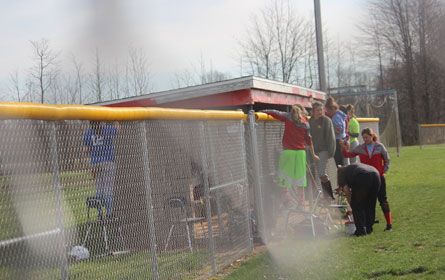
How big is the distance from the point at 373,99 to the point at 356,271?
37.5m

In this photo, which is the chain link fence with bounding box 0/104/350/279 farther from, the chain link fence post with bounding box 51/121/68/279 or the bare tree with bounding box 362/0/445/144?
the bare tree with bounding box 362/0/445/144

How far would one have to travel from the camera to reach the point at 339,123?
30.9 feet

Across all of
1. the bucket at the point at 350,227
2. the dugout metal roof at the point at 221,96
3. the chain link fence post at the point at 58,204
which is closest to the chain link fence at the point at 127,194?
the chain link fence post at the point at 58,204

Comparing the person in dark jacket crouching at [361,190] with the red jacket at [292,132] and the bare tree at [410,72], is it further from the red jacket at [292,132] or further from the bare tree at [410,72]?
the bare tree at [410,72]

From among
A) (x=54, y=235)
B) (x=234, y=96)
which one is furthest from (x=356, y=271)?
(x=234, y=96)

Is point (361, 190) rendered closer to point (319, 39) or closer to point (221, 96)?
point (221, 96)

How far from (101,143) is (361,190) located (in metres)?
4.78

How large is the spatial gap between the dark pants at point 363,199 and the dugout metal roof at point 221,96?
3893 millimetres

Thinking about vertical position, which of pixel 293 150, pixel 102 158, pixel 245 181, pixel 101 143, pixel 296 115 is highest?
pixel 296 115

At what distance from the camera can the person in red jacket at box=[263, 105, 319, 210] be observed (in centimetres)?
762

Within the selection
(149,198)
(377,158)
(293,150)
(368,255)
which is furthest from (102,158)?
(377,158)

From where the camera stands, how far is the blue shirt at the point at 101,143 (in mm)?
3699

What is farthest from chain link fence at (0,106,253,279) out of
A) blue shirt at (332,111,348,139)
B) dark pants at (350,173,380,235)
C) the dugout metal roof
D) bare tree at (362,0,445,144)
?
bare tree at (362,0,445,144)

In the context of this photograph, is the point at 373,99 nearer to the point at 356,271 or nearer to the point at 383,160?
the point at 383,160
